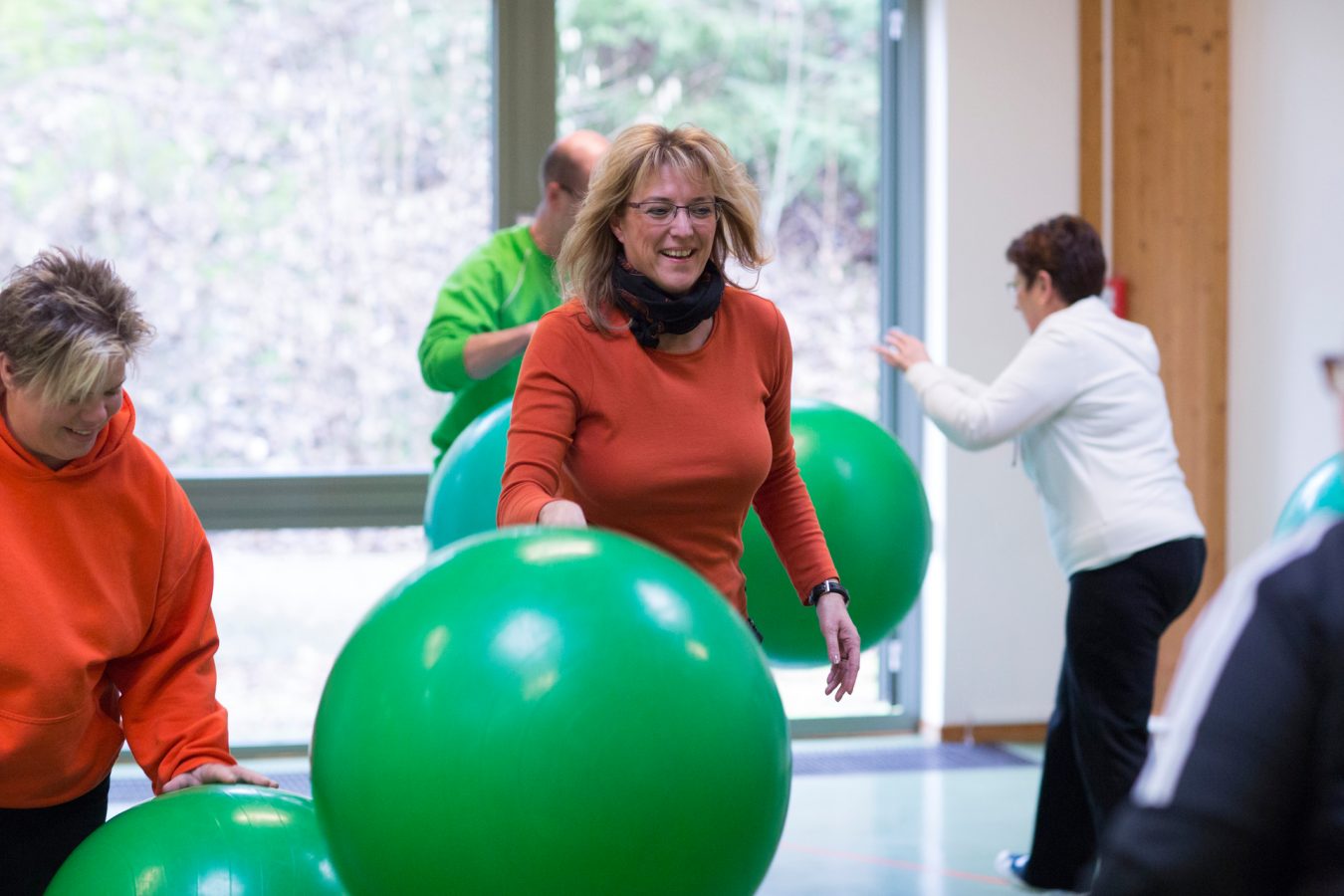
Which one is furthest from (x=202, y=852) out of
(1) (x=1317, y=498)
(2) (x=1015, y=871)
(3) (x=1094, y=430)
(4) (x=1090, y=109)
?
(4) (x=1090, y=109)

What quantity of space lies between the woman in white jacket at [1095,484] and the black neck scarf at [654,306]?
1429 mm

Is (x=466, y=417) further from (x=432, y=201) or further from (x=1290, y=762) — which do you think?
(x=1290, y=762)

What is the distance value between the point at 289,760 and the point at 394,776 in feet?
11.8

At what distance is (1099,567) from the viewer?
129 inches

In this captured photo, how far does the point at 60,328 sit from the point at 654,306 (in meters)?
0.74

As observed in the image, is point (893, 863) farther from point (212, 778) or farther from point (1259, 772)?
point (1259, 772)

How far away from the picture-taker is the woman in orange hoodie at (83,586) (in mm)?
1723

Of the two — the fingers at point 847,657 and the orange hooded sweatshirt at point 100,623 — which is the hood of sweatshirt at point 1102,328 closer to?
the fingers at point 847,657

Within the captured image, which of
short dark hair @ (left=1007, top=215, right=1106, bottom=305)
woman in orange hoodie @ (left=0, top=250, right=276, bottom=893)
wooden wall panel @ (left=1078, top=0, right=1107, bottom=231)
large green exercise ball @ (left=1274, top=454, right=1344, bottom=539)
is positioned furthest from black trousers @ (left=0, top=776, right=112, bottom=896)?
wooden wall panel @ (left=1078, top=0, right=1107, bottom=231)

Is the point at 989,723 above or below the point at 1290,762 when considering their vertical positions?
below

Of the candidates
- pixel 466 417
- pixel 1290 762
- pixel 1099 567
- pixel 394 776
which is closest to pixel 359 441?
pixel 466 417

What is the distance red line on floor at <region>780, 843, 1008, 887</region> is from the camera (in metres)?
3.73

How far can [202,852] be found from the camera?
1.71m

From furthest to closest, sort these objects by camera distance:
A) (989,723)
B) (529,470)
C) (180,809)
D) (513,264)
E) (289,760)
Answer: (989,723), (289,760), (513,264), (529,470), (180,809)
